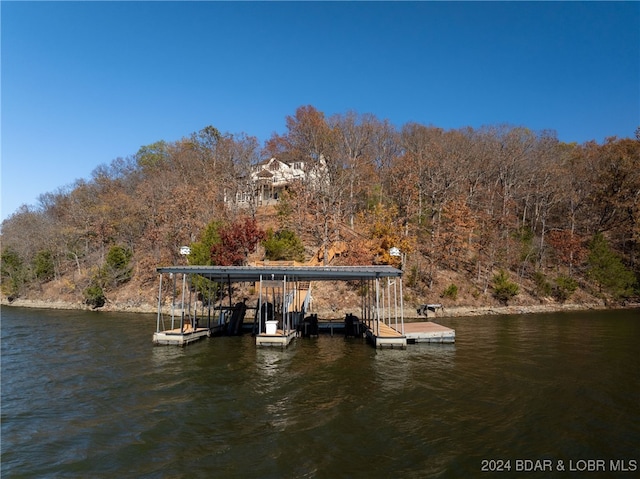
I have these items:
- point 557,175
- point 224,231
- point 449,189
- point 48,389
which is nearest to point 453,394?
point 48,389

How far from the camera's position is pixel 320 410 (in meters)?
12.0

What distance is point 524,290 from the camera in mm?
41156

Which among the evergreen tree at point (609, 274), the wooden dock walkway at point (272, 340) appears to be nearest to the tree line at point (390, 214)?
the evergreen tree at point (609, 274)

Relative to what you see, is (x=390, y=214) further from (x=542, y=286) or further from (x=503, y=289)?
(x=542, y=286)

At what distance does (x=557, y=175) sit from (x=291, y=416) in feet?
163

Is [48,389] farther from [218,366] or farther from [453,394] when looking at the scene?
[453,394]

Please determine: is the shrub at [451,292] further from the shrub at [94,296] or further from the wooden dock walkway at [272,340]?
the shrub at [94,296]

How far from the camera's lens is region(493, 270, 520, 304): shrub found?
3841 centimetres

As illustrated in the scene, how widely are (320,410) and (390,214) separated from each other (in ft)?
103

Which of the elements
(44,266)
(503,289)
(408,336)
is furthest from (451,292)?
(44,266)

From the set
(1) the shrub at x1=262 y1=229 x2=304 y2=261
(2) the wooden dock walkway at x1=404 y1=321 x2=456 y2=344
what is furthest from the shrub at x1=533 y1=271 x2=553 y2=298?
(1) the shrub at x1=262 y1=229 x2=304 y2=261

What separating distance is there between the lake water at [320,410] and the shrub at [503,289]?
54.2 ft

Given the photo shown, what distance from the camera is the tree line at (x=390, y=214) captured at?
136 feet

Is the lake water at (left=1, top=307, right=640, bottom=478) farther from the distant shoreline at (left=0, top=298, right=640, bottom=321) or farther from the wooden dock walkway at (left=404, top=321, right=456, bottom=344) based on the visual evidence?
the distant shoreline at (left=0, top=298, right=640, bottom=321)
